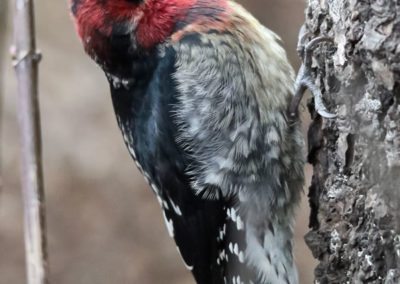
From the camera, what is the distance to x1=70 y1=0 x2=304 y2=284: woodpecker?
2414 millimetres

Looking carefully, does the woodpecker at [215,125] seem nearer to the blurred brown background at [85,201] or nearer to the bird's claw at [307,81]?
the bird's claw at [307,81]

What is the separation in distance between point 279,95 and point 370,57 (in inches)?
23.5

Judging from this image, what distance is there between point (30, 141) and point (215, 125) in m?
0.64

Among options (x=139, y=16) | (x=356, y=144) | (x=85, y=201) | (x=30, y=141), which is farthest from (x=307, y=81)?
(x=85, y=201)

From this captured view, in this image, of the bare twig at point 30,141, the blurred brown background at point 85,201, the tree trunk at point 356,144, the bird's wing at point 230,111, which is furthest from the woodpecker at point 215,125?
the blurred brown background at point 85,201

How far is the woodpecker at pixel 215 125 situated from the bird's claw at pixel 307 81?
5 centimetres

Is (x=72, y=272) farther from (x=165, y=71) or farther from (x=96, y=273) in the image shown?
(x=165, y=71)

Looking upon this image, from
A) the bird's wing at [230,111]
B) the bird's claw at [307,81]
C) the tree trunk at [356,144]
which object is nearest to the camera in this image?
the tree trunk at [356,144]

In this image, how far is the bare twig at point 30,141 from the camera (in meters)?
1.88

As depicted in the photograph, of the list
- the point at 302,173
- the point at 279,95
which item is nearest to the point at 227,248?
the point at 302,173

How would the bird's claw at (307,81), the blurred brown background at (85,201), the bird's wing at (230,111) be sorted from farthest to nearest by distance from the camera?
1. the blurred brown background at (85,201)
2. the bird's wing at (230,111)
3. the bird's claw at (307,81)

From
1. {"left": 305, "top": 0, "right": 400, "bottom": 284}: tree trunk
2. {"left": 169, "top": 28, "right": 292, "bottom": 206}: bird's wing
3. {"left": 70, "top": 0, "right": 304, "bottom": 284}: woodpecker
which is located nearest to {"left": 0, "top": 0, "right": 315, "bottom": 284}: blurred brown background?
{"left": 70, "top": 0, "right": 304, "bottom": 284}: woodpecker

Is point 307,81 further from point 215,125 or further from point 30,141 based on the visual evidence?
point 30,141

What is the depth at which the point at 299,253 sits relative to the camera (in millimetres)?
5438
